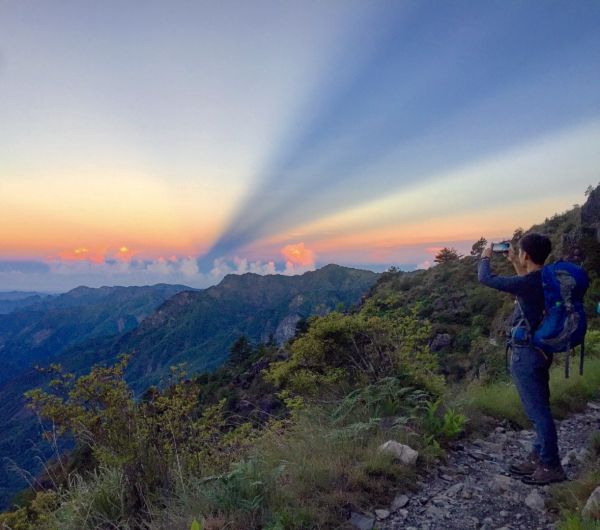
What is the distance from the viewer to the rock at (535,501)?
3182 mm

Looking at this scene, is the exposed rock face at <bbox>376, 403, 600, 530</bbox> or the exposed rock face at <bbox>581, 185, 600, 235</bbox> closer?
the exposed rock face at <bbox>376, 403, 600, 530</bbox>

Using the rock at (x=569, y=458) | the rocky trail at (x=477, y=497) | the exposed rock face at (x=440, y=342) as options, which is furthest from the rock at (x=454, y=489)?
the exposed rock face at (x=440, y=342)

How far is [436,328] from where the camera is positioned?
2297cm

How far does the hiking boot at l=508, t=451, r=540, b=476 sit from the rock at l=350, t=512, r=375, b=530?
1597mm

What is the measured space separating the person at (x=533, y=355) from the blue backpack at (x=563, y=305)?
5.3 inches

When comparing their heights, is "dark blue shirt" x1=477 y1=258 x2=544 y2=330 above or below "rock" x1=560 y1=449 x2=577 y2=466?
above

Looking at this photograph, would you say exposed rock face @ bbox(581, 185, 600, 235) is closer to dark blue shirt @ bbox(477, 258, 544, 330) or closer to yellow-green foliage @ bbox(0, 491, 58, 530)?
dark blue shirt @ bbox(477, 258, 544, 330)

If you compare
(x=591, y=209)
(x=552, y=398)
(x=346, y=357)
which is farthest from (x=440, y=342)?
(x=346, y=357)

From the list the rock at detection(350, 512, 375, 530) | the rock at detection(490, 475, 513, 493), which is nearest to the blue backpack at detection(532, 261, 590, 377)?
the rock at detection(490, 475, 513, 493)

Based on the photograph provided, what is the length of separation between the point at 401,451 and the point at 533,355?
147 centimetres

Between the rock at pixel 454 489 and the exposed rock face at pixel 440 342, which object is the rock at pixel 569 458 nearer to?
A: the rock at pixel 454 489

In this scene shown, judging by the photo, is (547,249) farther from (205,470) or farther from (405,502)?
(205,470)

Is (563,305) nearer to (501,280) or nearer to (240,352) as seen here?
(501,280)

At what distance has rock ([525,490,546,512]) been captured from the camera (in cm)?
318
